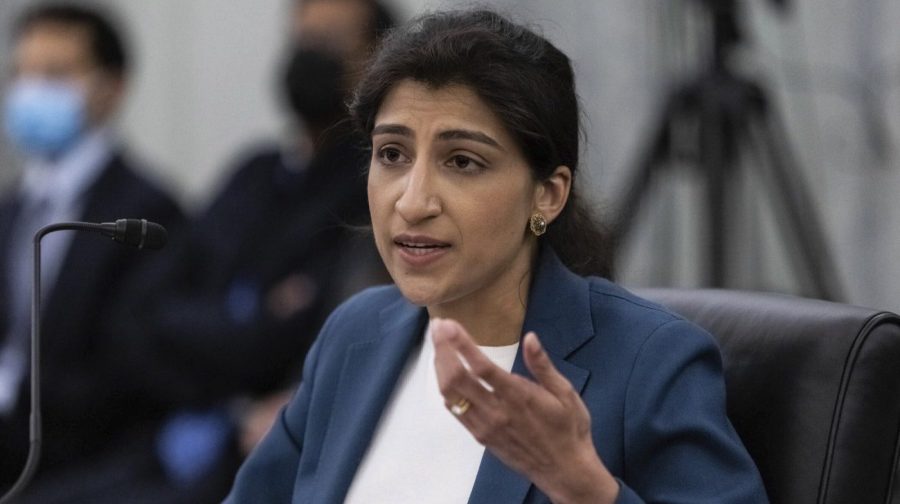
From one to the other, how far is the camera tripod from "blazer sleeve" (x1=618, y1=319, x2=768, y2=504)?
133cm

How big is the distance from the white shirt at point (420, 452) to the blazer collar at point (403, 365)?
2 cm

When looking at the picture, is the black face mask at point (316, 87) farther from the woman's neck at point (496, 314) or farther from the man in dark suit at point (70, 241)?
the woman's neck at point (496, 314)

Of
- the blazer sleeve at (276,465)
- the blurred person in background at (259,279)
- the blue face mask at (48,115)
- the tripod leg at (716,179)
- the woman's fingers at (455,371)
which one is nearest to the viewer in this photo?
the woman's fingers at (455,371)

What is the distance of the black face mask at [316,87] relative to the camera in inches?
133

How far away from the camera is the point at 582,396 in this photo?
166 cm

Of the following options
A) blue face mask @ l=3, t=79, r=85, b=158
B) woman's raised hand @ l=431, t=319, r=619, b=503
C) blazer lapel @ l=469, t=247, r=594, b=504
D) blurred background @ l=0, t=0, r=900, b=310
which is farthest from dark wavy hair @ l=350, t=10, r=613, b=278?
blue face mask @ l=3, t=79, r=85, b=158

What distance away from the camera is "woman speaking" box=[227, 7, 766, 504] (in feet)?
5.24

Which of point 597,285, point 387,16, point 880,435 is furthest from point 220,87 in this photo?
point 880,435

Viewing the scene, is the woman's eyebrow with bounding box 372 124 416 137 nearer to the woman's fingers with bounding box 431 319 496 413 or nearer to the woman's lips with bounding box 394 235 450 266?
the woman's lips with bounding box 394 235 450 266

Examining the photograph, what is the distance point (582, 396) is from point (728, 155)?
155 cm

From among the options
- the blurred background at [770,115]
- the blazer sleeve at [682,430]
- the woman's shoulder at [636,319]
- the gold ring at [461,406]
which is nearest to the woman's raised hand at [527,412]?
the gold ring at [461,406]

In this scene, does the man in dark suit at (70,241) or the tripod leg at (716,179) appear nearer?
the tripod leg at (716,179)

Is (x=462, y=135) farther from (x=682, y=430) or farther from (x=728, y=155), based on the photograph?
(x=728, y=155)

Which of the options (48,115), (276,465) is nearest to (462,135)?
(276,465)
